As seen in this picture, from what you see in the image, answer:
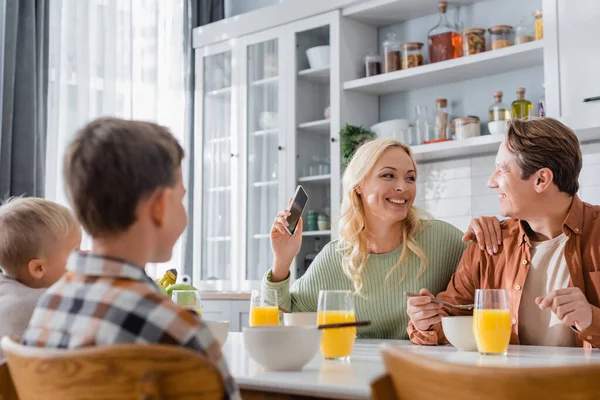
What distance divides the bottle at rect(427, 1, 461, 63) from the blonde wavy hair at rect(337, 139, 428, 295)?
1.60 meters

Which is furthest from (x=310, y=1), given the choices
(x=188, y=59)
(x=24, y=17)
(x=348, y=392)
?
(x=348, y=392)

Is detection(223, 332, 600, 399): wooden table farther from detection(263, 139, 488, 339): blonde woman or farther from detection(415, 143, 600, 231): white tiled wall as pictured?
detection(415, 143, 600, 231): white tiled wall

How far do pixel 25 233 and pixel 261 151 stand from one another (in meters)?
2.99

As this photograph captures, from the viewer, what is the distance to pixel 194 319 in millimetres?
992

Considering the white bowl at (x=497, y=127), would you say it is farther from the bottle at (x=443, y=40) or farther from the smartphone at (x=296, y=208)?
the smartphone at (x=296, y=208)

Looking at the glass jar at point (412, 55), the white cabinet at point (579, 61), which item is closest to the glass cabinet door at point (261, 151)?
the glass jar at point (412, 55)

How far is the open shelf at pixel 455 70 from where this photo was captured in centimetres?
365

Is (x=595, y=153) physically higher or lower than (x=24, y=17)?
lower

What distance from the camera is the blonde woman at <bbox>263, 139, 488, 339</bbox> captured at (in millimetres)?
2273

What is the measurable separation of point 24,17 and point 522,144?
9.67 ft

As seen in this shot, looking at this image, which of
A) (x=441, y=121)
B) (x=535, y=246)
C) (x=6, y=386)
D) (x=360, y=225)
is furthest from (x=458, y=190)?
(x=6, y=386)

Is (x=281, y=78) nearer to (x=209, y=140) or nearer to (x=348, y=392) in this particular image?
(x=209, y=140)

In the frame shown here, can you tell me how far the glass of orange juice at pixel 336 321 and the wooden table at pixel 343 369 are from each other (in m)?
0.03

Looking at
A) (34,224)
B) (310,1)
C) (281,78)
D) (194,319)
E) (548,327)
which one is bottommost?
(548,327)
